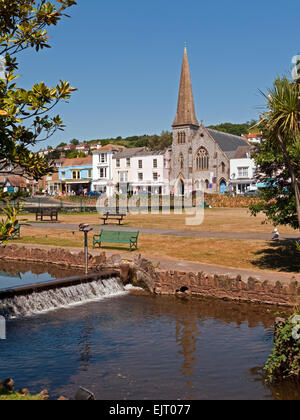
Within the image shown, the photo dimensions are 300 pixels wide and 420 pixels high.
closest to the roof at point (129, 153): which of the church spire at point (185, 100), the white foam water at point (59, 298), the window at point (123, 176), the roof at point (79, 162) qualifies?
the window at point (123, 176)

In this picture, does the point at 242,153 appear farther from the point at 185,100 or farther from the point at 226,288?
the point at 226,288

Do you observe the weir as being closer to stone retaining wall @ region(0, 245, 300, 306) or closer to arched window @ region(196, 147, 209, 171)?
stone retaining wall @ region(0, 245, 300, 306)

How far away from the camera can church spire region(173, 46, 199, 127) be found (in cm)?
8806

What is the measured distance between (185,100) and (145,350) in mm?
81335

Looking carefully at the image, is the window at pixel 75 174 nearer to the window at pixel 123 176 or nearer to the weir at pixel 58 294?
the window at pixel 123 176

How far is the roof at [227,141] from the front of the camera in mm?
87537

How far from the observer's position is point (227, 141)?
91625 millimetres

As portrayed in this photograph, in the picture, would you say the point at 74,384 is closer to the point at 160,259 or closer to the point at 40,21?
the point at 40,21

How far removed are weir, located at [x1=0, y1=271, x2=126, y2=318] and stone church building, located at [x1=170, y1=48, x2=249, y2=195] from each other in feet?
227

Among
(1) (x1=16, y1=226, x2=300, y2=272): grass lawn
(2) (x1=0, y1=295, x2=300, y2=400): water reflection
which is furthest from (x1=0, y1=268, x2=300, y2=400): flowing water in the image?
(1) (x1=16, y1=226, x2=300, y2=272): grass lawn

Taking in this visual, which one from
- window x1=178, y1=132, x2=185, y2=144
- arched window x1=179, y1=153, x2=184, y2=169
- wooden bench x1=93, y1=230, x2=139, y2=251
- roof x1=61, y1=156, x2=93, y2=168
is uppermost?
window x1=178, y1=132, x2=185, y2=144

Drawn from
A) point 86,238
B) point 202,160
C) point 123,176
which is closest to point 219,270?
point 86,238

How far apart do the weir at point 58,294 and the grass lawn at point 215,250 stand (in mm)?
5550

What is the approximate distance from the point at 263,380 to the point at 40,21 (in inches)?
331
